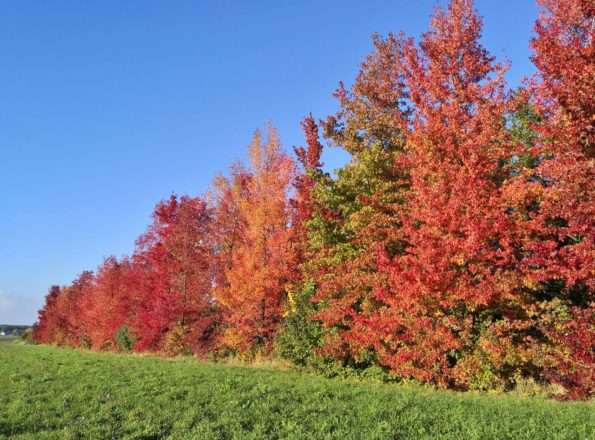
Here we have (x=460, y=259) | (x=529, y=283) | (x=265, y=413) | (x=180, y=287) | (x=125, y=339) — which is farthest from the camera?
(x=125, y=339)

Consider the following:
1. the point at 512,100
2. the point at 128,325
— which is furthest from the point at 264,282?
the point at 128,325

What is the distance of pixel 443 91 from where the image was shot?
17.2m

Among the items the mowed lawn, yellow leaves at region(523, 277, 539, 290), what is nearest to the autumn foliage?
yellow leaves at region(523, 277, 539, 290)

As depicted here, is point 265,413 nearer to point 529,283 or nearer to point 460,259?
point 460,259

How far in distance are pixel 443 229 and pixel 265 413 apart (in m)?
8.35

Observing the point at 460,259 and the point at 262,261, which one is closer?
the point at 460,259

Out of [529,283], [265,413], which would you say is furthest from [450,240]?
[265,413]

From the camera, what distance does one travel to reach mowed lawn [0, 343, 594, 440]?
299 inches

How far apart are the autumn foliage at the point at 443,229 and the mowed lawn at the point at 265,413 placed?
9.35ft

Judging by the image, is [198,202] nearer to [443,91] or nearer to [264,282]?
[264,282]

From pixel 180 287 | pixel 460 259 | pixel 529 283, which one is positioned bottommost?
pixel 529 283

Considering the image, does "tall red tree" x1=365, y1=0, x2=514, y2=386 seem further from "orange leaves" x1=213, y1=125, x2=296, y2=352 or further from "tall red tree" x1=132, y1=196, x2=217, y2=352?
"tall red tree" x1=132, y1=196, x2=217, y2=352

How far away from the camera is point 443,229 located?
14.3 metres

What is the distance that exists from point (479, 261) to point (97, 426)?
37.7 ft
